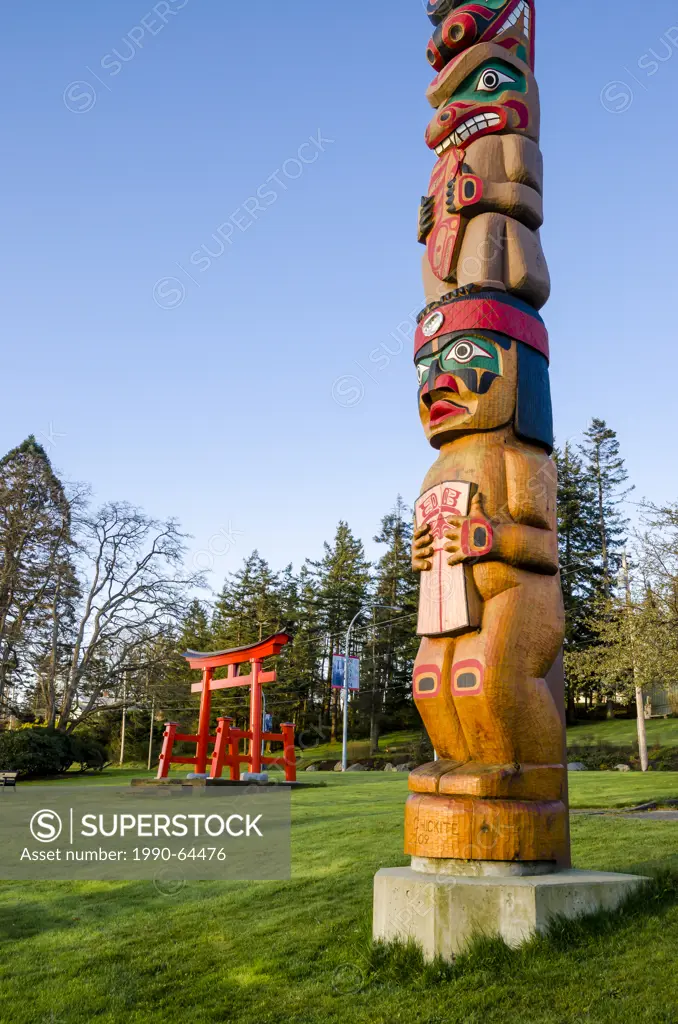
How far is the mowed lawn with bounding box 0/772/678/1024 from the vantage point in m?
5.16

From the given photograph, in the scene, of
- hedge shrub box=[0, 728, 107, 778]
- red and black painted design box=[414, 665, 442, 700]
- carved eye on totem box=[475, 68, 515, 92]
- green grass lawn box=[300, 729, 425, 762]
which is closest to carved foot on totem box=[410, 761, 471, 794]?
red and black painted design box=[414, 665, 442, 700]

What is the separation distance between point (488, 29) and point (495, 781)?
8.59 meters

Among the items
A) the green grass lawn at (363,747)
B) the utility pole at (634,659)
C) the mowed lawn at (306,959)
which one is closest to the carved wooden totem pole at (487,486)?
the mowed lawn at (306,959)

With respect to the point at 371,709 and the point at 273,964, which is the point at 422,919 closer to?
the point at 273,964

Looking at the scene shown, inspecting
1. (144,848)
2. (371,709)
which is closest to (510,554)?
(144,848)

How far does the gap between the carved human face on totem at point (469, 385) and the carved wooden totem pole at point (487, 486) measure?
0.01m

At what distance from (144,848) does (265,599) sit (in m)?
43.4

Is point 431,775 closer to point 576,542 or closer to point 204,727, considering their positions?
point 204,727

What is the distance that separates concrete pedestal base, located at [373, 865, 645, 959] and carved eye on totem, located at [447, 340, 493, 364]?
14.6 feet

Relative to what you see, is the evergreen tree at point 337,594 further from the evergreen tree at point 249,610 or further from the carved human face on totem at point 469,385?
the carved human face on totem at point 469,385

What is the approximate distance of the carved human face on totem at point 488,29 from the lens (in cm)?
995

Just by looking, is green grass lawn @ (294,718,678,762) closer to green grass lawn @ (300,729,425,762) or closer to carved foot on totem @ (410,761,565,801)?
green grass lawn @ (300,729,425,762)

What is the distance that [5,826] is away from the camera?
50.5 ft

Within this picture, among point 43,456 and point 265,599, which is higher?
point 43,456
